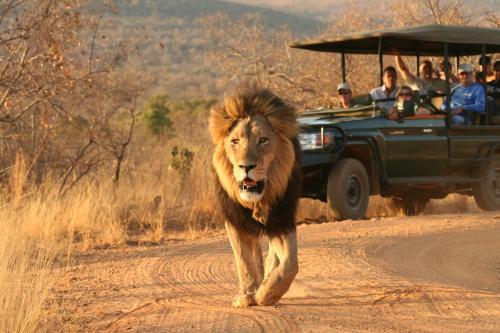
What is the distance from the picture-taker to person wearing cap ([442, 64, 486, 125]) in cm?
1175

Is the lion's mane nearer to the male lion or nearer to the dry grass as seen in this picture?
the male lion

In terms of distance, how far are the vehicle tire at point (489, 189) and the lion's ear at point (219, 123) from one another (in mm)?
6632

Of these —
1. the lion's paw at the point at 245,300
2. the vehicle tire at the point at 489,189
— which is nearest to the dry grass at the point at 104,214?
the vehicle tire at the point at 489,189

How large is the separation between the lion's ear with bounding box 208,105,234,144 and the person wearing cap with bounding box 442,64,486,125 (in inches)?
248

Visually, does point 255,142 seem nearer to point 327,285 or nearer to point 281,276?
point 281,276

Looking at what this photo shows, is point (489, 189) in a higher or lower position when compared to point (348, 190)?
lower

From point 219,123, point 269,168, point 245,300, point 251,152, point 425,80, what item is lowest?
point 245,300

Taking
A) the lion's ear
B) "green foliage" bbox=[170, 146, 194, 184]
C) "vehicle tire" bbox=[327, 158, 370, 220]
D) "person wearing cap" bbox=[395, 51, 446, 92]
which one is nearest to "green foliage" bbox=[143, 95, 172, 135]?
"green foliage" bbox=[170, 146, 194, 184]

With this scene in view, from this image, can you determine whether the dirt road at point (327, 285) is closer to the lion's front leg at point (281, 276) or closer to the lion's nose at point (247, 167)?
the lion's front leg at point (281, 276)

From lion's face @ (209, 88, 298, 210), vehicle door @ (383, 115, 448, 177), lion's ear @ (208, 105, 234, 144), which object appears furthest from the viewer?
vehicle door @ (383, 115, 448, 177)

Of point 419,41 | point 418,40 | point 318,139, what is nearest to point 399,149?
point 318,139

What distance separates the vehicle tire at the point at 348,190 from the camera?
10430 millimetres

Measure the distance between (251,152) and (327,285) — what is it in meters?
1.32

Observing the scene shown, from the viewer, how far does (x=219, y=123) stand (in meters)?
6.00
